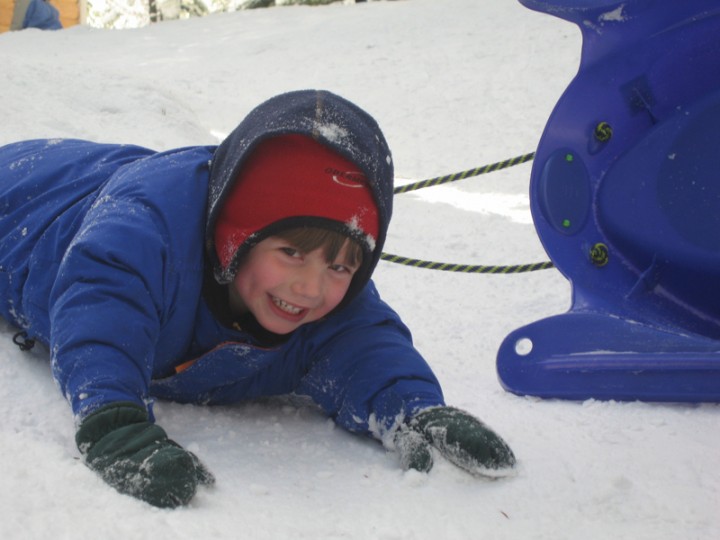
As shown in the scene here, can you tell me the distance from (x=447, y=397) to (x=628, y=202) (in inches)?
19.6

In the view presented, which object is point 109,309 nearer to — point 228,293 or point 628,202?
point 228,293

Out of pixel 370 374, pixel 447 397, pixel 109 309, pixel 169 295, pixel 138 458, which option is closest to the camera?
pixel 138 458

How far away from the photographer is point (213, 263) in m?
1.26

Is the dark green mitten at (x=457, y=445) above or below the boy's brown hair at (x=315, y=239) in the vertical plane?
below

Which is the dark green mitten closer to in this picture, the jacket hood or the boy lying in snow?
the boy lying in snow

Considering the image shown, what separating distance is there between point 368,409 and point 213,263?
31 centimetres

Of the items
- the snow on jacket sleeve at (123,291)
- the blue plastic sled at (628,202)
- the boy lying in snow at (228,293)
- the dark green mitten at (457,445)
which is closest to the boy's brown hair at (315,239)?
the boy lying in snow at (228,293)

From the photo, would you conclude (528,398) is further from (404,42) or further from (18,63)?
(404,42)

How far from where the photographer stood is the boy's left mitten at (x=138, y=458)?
928 millimetres

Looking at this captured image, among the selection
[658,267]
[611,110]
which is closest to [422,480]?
[658,267]

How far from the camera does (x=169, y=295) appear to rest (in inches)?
48.1

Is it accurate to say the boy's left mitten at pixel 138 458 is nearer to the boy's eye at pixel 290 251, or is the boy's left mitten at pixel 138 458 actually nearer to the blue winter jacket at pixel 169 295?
the blue winter jacket at pixel 169 295

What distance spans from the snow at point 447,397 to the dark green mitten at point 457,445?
0.7 inches

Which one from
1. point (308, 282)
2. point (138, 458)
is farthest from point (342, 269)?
point (138, 458)
